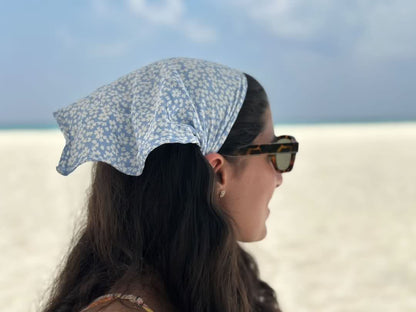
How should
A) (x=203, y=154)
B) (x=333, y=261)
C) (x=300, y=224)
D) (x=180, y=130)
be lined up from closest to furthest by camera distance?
(x=180, y=130), (x=203, y=154), (x=333, y=261), (x=300, y=224)

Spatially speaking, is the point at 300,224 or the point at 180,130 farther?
the point at 300,224

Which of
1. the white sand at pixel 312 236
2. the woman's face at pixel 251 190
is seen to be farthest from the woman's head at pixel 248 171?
the white sand at pixel 312 236

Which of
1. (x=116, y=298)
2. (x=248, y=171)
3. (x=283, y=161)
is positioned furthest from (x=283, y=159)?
(x=116, y=298)

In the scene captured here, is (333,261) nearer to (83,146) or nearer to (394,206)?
(394,206)

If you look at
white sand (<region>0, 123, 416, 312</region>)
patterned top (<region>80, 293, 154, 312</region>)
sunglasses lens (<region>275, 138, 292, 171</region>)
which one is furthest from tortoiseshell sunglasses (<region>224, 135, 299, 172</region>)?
white sand (<region>0, 123, 416, 312</region>)

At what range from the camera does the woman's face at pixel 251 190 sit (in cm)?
160

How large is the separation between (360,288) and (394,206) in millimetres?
3525

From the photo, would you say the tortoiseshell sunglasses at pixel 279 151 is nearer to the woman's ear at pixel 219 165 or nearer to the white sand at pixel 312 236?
the woman's ear at pixel 219 165

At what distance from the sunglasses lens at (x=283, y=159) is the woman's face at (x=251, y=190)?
0.02 meters

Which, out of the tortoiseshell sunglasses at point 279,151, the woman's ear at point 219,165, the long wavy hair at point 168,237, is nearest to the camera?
the long wavy hair at point 168,237

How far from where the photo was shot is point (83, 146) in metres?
1.37

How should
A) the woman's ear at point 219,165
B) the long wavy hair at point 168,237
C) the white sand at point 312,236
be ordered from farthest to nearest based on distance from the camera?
the white sand at point 312,236
the woman's ear at point 219,165
the long wavy hair at point 168,237

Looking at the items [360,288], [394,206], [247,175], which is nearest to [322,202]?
[394,206]

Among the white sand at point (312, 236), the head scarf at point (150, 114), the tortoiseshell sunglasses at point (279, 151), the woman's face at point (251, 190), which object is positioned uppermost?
the head scarf at point (150, 114)
